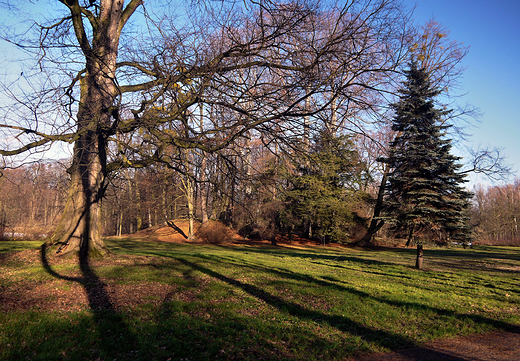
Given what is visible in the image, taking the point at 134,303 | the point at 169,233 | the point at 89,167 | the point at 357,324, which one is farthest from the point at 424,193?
the point at 169,233

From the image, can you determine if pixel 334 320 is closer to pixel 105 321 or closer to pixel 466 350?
pixel 466 350

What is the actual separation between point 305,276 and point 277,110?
5.17 meters

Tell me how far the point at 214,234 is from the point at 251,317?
20076 mm

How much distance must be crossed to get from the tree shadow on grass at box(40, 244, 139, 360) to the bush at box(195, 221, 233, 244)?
58.8 feet

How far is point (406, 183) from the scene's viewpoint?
1322 centimetres

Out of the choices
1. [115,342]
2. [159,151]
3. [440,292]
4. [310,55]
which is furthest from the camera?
[159,151]

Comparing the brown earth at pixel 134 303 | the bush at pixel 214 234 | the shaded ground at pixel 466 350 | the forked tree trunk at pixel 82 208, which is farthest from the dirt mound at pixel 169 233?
the shaded ground at pixel 466 350

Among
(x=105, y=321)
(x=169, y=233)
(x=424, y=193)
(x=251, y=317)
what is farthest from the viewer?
(x=169, y=233)

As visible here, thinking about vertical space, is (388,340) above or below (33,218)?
below

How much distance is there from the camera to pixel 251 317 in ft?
19.0

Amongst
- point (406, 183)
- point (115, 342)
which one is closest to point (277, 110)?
point (115, 342)

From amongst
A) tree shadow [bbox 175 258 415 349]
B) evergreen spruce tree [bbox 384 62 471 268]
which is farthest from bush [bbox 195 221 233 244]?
tree shadow [bbox 175 258 415 349]

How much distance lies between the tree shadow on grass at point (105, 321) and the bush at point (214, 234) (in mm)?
17909

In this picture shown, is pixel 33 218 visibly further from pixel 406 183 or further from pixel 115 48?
pixel 406 183
